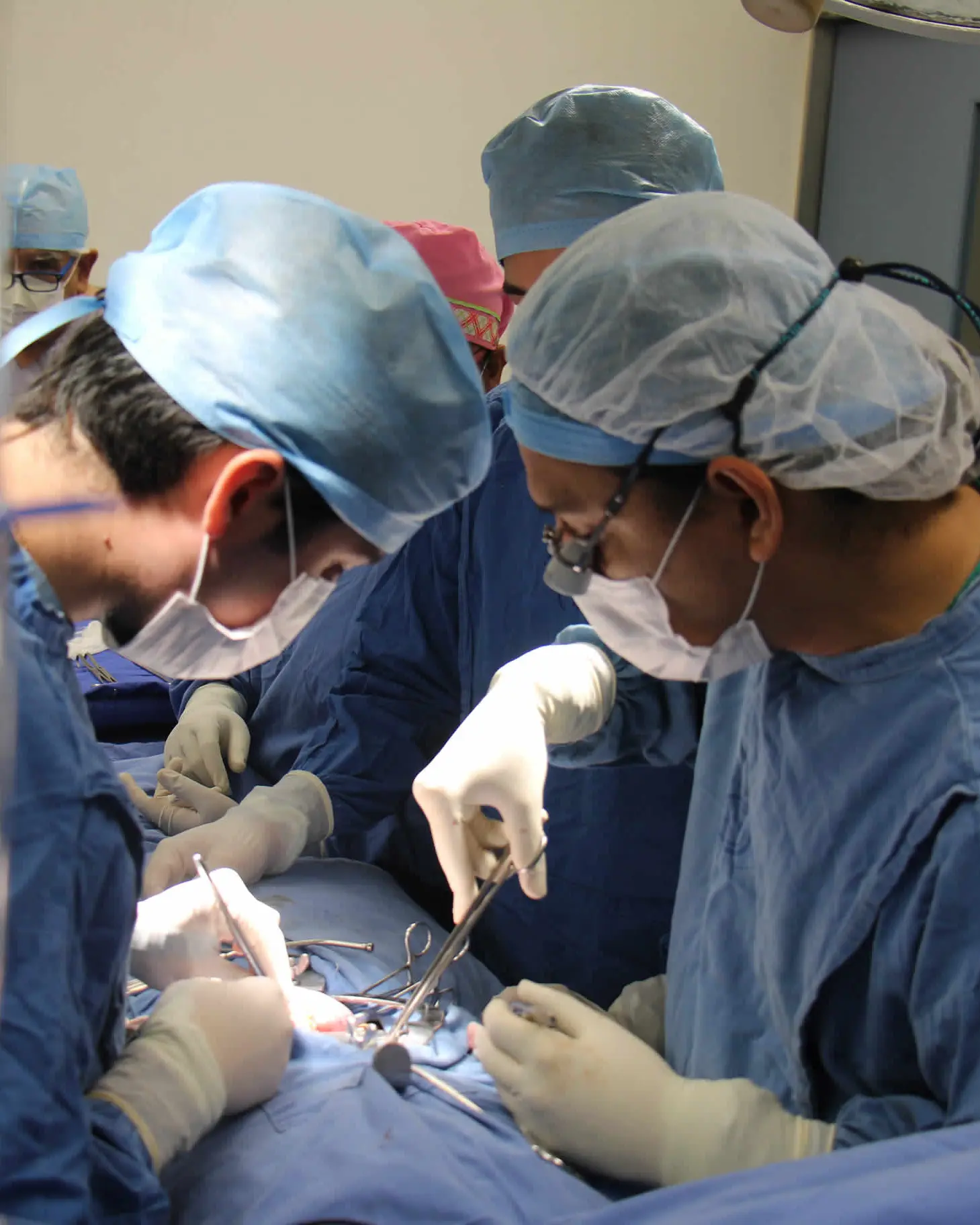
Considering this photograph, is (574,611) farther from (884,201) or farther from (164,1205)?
(164,1205)

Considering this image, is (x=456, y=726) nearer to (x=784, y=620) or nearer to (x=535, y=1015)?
(x=535, y=1015)

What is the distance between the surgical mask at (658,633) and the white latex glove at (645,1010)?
533 mm

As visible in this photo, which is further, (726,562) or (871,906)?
(726,562)

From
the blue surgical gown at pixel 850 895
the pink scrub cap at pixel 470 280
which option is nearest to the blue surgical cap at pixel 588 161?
the pink scrub cap at pixel 470 280

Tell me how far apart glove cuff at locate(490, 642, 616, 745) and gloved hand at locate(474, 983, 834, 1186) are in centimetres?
38

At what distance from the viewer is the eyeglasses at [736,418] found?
3.40ft

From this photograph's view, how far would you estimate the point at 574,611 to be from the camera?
181 cm

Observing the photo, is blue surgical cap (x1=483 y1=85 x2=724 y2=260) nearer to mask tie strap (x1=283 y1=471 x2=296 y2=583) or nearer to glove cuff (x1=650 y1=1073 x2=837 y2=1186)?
mask tie strap (x1=283 y1=471 x2=296 y2=583)

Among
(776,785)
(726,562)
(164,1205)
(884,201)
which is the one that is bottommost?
(164,1205)

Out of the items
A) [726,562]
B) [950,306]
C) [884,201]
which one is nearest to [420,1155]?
[726,562]

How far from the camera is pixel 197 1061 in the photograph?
1078 mm

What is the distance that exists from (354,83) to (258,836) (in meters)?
1.15

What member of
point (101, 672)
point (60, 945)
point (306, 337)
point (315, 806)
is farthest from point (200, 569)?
point (101, 672)

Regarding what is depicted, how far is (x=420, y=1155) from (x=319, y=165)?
4.14 feet
